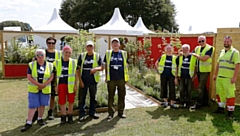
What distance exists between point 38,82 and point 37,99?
1.04ft

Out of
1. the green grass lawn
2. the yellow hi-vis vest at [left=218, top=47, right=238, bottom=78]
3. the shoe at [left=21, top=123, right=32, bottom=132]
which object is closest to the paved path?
the green grass lawn

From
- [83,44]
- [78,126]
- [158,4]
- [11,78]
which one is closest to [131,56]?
[83,44]

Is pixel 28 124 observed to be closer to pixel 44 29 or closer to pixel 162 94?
pixel 162 94

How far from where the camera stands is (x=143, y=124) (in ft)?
13.2

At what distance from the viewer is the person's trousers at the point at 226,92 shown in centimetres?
432

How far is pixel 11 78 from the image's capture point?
884 centimetres

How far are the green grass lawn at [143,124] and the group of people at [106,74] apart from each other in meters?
0.21

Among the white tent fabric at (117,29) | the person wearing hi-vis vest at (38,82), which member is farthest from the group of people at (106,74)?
the white tent fabric at (117,29)

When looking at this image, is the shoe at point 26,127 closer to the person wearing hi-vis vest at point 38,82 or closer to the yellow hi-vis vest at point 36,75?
the person wearing hi-vis vest at point 38,82

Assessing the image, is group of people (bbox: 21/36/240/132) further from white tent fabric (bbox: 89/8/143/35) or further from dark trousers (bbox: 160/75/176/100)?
white tent fabric (bbox: 89/8/143/35)

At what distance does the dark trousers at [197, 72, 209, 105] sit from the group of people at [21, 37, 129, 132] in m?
1.83

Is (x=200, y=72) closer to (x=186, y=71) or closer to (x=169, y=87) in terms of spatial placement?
(x=186, y=71)

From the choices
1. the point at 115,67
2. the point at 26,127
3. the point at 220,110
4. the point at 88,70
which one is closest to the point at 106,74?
the point at 115,67

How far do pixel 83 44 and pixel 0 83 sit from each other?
4.36 m
